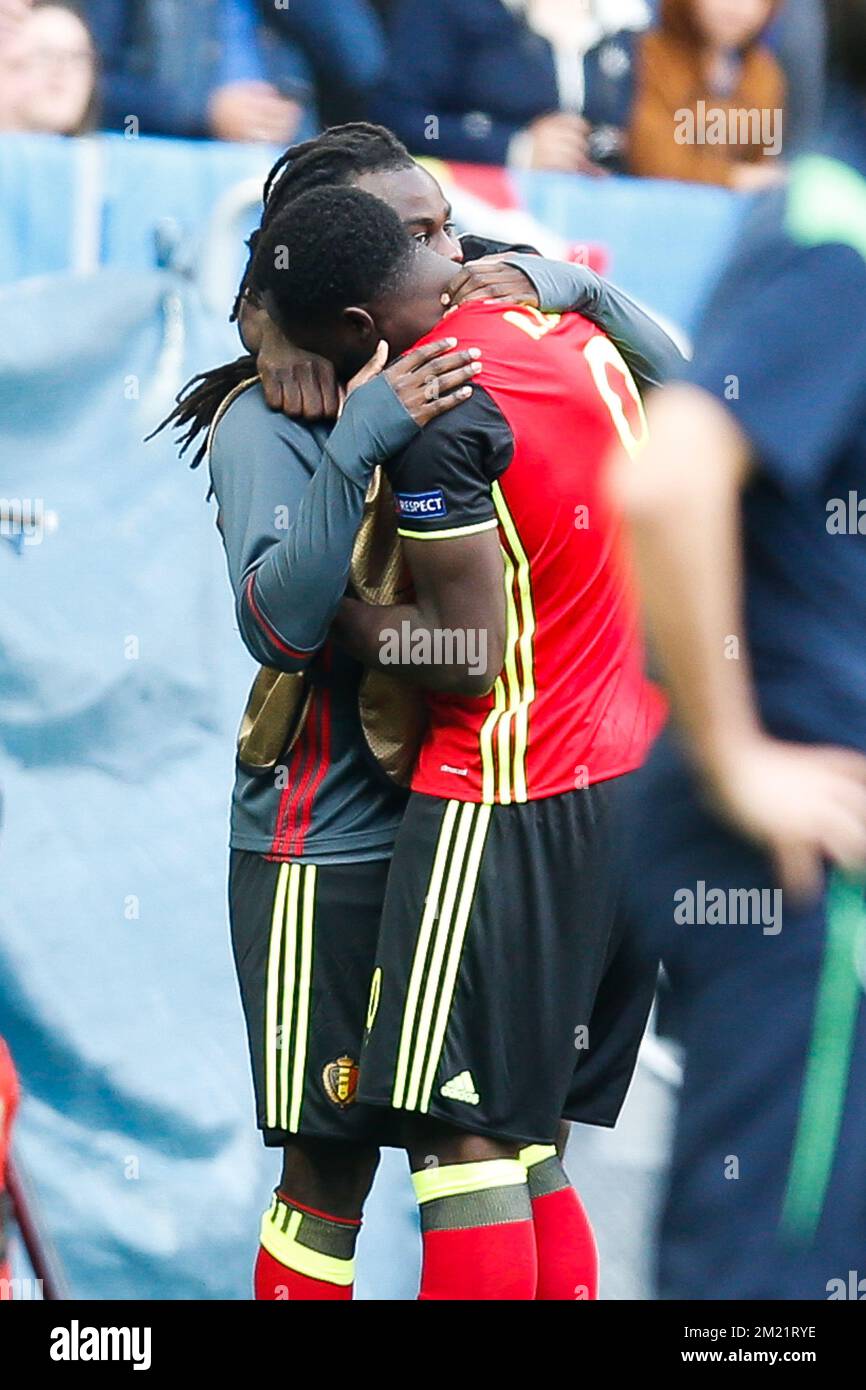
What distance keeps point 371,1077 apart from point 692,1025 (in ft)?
2.85

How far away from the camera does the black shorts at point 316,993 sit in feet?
8.07

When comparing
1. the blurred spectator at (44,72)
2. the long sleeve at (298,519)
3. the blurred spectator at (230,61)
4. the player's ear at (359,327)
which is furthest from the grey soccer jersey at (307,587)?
the blurred spectator at (230,61)

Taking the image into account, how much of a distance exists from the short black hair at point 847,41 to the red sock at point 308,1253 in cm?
157

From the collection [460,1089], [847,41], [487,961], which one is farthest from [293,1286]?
[847,41]

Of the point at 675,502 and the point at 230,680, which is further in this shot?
the point at 230,680

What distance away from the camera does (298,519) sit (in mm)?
2273

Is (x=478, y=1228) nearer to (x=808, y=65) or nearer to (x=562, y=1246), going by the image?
(x=562, y=1246)

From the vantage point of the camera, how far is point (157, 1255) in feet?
9.87

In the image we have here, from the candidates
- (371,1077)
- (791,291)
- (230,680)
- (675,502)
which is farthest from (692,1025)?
(230,680)

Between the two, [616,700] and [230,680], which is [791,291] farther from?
[230,680]

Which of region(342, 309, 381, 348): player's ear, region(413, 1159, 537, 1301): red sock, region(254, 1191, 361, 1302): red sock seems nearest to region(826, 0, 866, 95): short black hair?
region(342, 309, 381, 348): player's ear

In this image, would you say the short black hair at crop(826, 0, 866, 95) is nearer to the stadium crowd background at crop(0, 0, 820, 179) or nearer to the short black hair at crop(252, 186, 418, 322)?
the short black hair at crop(252, 186, 418, 322)

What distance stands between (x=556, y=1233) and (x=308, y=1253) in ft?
1.02

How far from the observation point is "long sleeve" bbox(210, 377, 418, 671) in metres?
2.25
